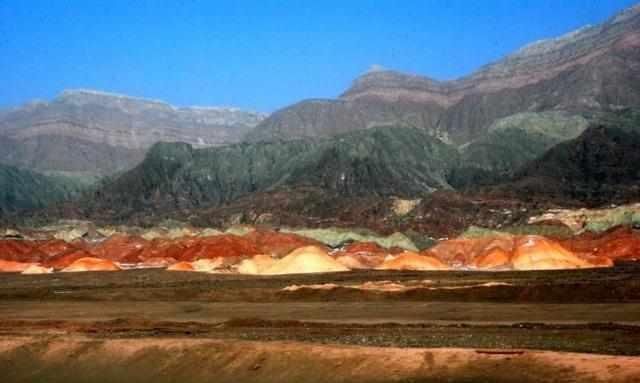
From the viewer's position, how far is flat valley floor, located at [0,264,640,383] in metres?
32.1

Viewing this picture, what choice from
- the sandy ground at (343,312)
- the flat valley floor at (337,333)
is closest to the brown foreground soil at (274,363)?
the flat valley floor at (337,333)

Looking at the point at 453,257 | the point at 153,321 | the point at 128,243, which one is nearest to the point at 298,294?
the point at 153,321

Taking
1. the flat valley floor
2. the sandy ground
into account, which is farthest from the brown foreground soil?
the sandy ground

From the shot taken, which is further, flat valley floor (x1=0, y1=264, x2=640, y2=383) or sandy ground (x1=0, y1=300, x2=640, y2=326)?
sandy ground (x1=0, y1=300, x2=640, y2=326)

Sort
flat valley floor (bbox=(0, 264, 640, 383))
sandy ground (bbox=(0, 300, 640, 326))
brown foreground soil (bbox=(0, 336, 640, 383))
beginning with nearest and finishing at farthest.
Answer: brown foreground soil (bbox=(0, 336, 640, 383)) → flat valley floor (bbox=(0, 264, 640, 383)) → sandy ground (bbox=(0, 300, 640, 326))

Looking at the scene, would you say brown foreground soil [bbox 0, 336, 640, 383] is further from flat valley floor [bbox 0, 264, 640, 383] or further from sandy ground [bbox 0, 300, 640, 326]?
sandy ground [bbox 0, 300, 640, 326]

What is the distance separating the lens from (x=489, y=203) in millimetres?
192625

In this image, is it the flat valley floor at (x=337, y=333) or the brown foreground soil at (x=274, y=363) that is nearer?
the brown foreground soil at (x=274, y=363)

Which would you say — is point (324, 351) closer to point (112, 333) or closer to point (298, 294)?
point (112, 333)

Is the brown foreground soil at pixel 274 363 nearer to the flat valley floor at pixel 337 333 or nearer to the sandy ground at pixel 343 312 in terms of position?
the flat valley floor at pixel 337 333

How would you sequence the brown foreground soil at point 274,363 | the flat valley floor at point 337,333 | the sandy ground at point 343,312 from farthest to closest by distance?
1. the sandy ground at point 343,312
2. the flat valley floor at point 337,333
3. the brown foreground soil at point 274,363

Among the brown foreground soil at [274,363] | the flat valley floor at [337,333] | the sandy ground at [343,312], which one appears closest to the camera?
the brown foreground soil at [274,363]

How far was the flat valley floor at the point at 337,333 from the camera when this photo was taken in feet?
105

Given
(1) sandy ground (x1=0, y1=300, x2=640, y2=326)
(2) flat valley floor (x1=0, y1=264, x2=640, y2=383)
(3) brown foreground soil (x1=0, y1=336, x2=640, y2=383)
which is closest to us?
(3) brown foreground soil (x1=0, y1=336, x2=640, y2=383)
